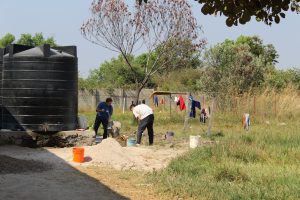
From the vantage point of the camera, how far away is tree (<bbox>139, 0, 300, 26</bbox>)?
4.27 m

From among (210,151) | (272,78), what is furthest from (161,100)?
(210,151)

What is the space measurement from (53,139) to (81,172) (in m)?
4.20

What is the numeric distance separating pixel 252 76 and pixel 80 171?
27.0 metres

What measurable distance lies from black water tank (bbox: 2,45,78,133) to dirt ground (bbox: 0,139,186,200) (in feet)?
2.98

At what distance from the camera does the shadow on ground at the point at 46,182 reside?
8.27m

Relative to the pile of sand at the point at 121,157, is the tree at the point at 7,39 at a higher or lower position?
higher

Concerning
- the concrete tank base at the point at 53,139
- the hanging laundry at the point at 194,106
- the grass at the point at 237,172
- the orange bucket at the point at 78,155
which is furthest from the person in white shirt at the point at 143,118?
the hanging laundry at the point at 194,106

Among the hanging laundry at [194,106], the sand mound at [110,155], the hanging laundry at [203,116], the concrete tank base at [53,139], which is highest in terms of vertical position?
the hanging laundry at [194,106]

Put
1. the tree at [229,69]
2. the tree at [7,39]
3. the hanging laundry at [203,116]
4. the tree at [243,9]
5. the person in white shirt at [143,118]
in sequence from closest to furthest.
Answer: the tree at [243,9], the person in white shirt at [143,118], the hanging laundry at [203,116], the tree at [229,69], the tree at [7,39]

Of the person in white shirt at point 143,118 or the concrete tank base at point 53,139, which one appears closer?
the concrete tank base at point 53,139

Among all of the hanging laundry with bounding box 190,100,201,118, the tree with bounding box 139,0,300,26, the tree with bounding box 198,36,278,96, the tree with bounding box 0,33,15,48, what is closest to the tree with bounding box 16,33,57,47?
the tree with bounding box 0,33,15,48

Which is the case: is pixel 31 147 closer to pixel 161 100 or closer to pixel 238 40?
pixel 161 100

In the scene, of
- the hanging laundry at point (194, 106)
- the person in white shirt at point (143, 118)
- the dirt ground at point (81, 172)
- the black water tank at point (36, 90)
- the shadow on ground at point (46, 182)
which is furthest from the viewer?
the hanging laundry at point (194, 106)

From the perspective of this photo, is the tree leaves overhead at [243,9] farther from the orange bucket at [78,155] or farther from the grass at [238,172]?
the orange bucket at [78,155]
